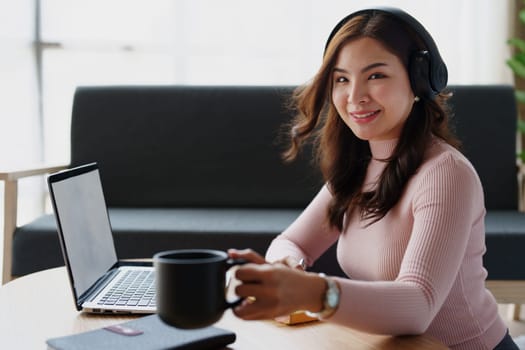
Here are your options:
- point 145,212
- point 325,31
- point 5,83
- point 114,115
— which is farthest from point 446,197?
point 5,83

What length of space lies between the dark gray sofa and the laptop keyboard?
1276 millimetres

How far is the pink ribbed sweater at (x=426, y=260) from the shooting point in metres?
0.82

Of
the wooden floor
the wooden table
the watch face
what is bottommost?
the wooden floor

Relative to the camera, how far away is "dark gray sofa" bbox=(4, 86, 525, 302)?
252cm

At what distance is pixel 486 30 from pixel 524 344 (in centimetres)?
238

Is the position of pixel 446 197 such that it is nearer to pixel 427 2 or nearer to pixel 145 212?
pixel 145 212

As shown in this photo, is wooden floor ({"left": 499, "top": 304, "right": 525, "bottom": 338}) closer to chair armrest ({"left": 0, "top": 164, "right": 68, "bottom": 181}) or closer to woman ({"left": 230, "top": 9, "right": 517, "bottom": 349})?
woman ({"left": 230, "top": 9, "right": 517, "bottom": 349})

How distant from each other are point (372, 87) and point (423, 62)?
94 mm

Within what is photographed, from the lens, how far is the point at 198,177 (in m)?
2.58

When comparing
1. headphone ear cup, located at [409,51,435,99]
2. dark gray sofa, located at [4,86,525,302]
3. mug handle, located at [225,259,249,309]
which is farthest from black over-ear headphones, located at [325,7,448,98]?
dark gray sofa, located at [4,86,525,302]

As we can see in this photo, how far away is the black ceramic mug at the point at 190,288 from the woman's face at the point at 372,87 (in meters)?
0.52

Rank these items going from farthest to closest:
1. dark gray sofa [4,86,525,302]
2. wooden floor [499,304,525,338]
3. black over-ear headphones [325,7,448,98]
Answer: dark gray sofa [4,86,525,302] → wooden floor [499,304,525,338] → black over-ear headphones [325,7,448,98]

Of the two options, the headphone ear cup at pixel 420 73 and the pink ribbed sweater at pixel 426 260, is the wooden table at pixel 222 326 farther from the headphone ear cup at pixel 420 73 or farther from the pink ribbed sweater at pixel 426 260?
the headphone ear cup at pixel 420 73

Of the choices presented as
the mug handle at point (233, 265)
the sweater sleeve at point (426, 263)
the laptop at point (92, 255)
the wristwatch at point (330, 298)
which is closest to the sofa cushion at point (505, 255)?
the sweater sleeve at point (426, 263)
